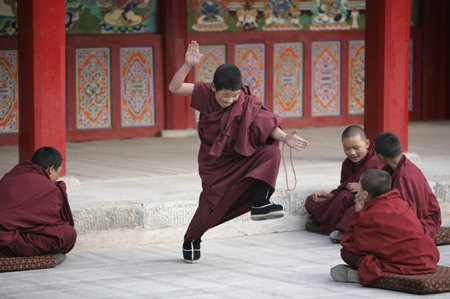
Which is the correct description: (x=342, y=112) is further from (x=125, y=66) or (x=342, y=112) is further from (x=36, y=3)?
(x=36, y=3)

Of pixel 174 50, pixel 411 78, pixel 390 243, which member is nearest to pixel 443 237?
pixel 390 243

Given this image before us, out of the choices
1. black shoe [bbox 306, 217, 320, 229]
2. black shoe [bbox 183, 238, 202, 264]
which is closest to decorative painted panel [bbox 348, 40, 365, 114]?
black shoe [bbox 306, 217, 320, 229]

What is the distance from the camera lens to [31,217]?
532 cm

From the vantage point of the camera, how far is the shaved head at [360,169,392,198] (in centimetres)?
480

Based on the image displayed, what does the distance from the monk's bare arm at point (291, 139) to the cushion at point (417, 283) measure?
888mm

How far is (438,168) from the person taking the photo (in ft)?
25.3

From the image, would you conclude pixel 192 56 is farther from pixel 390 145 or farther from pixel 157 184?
pixel 157 184

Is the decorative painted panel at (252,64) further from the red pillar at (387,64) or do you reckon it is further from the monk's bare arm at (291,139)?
the monk's bare arm at (291,139)

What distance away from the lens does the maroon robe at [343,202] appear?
20.1 feet

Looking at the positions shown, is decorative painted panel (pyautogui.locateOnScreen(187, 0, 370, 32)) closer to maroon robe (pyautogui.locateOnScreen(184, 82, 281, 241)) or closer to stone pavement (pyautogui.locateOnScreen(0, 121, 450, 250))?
stone pavement (pyautogui.locateOnScreen(0, 121, 450, 250))

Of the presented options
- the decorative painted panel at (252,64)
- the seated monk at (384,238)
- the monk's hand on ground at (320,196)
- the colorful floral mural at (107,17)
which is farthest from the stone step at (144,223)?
the decorative painted panel at (252,64)

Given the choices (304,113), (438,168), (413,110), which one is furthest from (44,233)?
(413,110)

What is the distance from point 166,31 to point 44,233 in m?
5.02

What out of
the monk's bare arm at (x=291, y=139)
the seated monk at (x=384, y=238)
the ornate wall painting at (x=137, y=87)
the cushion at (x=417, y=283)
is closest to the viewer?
the cushion at (x=417, y=283)
